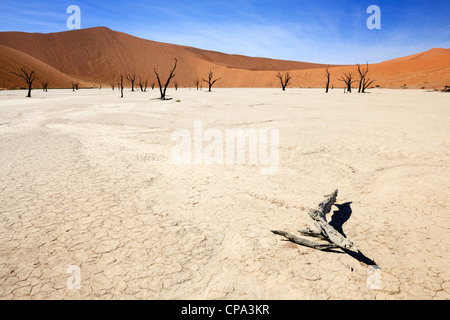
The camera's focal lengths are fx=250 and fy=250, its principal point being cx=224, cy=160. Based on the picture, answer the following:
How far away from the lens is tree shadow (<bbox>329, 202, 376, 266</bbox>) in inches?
79.0

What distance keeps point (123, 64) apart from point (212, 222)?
71.0m

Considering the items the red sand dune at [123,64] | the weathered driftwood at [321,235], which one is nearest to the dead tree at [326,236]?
the weathered driftwood at [321,235]

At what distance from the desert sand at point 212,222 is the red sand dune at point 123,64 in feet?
125

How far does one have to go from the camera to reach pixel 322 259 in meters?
1.99

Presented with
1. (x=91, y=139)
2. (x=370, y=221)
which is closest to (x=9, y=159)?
(x=91, y=139)

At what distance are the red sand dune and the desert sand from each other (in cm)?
3807

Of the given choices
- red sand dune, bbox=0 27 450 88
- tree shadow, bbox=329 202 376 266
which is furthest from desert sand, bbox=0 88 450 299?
red sand dune, bbox=0 27 450 88

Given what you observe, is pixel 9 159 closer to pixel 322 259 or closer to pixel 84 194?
pixel 84 194

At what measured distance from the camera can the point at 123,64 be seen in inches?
2509

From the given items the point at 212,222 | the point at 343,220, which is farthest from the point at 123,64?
the point at 343,220

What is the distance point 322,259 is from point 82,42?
259ft

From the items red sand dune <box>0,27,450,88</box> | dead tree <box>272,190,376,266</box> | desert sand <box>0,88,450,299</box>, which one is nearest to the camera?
desert sand <box>0,88,450,299</box>

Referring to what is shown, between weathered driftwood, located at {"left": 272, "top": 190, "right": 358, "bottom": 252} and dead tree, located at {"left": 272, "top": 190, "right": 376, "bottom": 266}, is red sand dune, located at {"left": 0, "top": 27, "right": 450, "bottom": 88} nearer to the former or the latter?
dead tree, located at {"left": 272, "top": 190, "right": 376, "bottom": 266}
